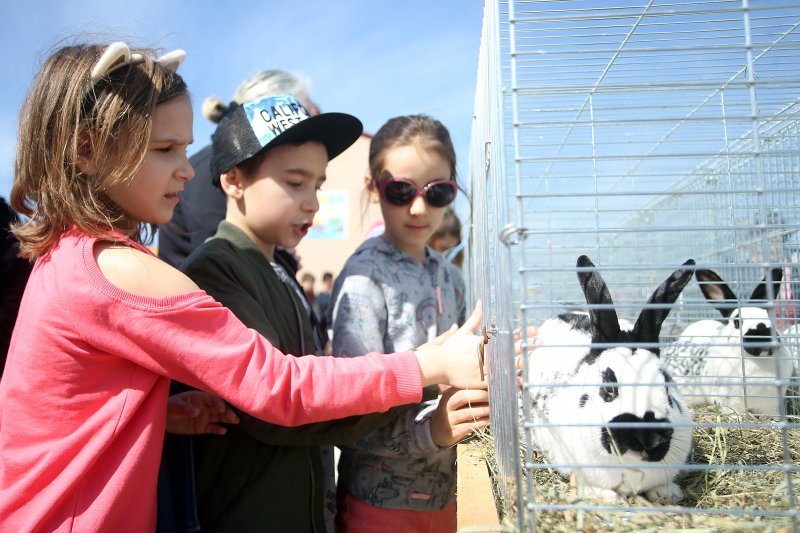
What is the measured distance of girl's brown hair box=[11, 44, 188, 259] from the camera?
0.93 meters

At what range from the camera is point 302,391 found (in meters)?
0.91

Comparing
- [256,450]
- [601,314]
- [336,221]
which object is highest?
[336,221]

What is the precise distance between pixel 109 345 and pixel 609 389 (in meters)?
0.76

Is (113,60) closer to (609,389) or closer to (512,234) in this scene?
(512,234)

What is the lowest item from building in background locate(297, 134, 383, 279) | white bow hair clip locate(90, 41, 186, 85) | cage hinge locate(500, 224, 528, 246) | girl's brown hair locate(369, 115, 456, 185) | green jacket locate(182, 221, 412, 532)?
green jacket locate(182, 221, 412, 532)

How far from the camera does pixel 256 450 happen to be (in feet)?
3.81

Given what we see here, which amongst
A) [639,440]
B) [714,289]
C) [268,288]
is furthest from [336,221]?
[639,440]

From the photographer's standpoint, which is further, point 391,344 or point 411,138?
point 411,138

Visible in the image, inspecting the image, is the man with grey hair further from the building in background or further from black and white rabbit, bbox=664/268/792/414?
the building in background

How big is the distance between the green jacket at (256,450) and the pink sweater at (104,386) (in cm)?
19

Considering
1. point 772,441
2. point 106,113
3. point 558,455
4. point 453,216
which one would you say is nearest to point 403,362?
point 558,455

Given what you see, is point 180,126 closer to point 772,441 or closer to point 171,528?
point 171,528

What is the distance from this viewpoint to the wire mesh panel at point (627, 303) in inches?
27.3

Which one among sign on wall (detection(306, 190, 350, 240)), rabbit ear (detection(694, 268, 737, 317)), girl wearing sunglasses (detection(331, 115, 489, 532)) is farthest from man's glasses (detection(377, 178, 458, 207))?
sign on wall (detection(306, 190, 350, 240))
